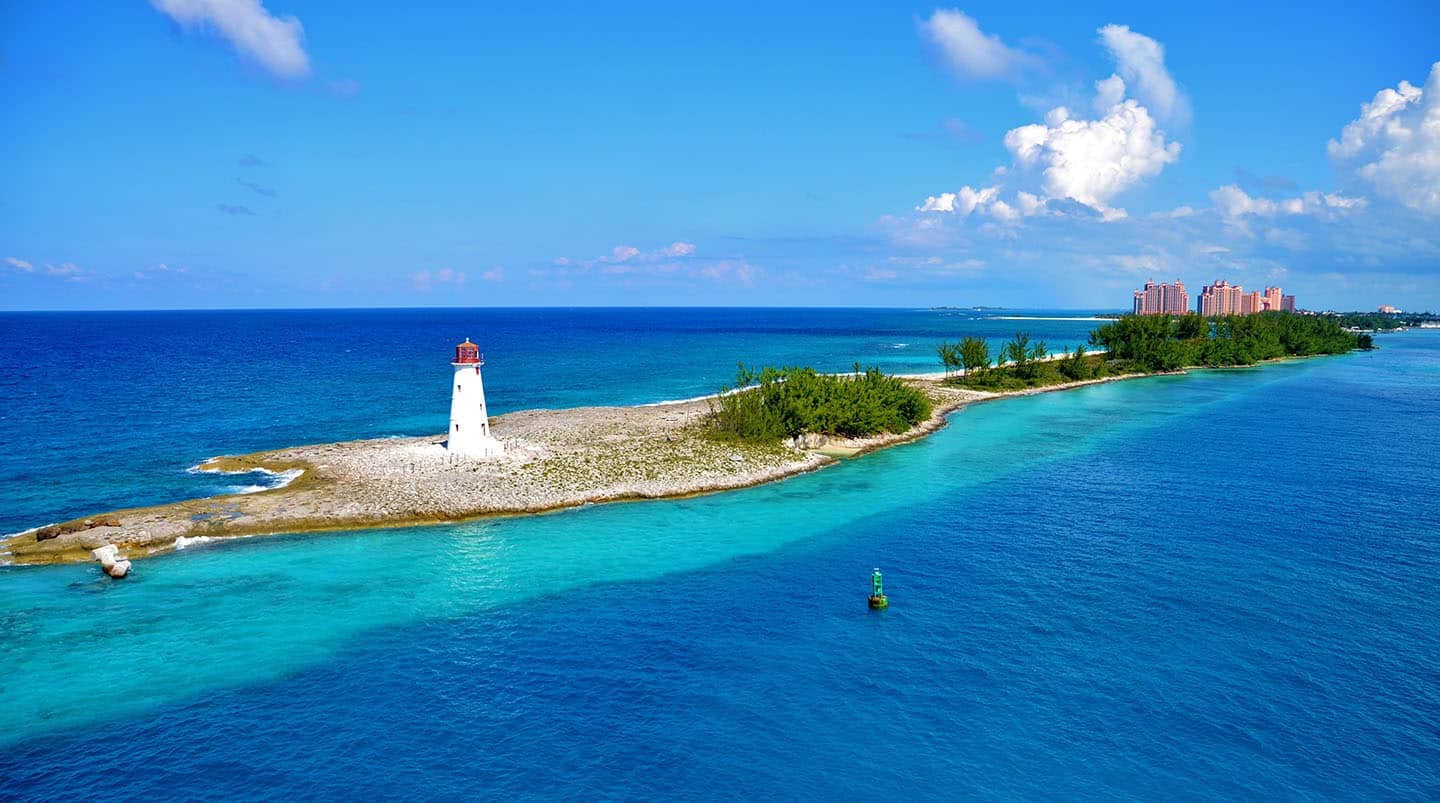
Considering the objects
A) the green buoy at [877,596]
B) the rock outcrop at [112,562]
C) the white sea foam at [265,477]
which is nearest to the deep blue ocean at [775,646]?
the green buoy at [877,596]

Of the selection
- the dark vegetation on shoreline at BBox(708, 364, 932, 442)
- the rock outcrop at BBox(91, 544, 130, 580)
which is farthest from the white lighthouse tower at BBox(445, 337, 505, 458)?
the rock outcrop at BBox(91, 544, 130, 580)

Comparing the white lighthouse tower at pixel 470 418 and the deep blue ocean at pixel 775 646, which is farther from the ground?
the white lighthouse tower at pixel 470 418

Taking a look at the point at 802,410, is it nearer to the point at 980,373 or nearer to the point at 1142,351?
the point at 980,373

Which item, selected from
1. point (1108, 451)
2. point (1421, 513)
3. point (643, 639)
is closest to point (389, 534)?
point (643, 639)

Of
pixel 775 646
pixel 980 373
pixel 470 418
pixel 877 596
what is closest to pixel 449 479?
pixel 470 418

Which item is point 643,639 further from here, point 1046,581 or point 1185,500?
point 1185,500

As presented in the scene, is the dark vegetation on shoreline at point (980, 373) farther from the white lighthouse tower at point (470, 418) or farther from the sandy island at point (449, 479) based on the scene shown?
the white lighthouse tower at point (470, 418)
